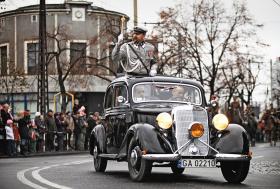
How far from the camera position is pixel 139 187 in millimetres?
11359

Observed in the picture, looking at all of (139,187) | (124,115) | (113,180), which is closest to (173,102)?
(124,115)

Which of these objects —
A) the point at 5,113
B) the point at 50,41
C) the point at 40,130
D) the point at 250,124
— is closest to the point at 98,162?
the point at 5,113

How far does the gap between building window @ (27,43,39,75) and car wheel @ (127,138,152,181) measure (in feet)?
148

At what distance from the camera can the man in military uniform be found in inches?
581

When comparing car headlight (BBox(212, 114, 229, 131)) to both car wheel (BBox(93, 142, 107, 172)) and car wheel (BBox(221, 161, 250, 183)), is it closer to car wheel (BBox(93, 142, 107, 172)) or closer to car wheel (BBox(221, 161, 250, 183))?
car wheel (BBox(221, 161, 250, 183))

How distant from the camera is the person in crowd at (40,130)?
3047 cm

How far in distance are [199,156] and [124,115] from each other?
7.23ft

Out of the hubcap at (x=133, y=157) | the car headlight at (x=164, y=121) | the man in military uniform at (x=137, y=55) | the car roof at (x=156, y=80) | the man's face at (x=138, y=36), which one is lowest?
the hubcap at (x=133, y=157)

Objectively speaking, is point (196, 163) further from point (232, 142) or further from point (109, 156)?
point (109, 156)

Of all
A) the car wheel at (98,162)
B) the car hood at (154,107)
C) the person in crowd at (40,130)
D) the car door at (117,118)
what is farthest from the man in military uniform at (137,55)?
the person in crowd at (40,130)

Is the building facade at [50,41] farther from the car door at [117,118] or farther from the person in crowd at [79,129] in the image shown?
the car door at [117,118]

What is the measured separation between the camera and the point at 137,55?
48.5 feet

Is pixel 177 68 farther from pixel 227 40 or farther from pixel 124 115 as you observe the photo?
pixel 124 115

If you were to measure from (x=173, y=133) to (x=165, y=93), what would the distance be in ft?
5.35
